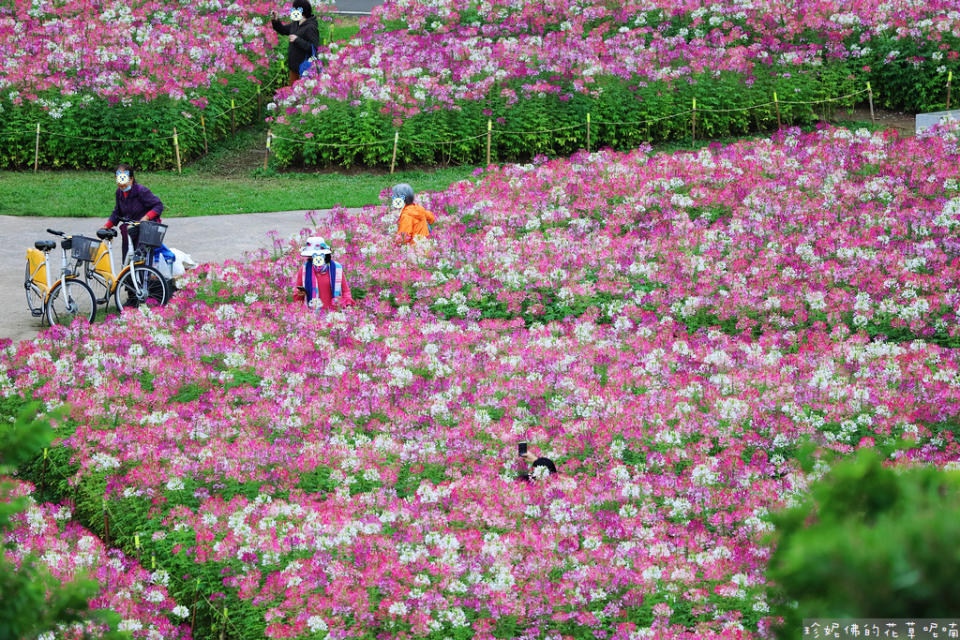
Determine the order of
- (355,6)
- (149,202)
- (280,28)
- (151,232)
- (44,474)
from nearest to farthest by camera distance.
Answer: (44,474) → (151,232) → (149,202) → (280,28) → (355,6)

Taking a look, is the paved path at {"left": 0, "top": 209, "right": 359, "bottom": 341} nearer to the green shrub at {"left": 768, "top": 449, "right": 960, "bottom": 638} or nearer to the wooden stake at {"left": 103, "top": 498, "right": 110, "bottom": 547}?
the wooden stake at {"left": 103, "top": 498, "right": 110, "bottom": 547}

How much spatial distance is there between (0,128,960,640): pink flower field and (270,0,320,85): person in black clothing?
745cm

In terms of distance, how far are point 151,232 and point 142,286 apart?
79cm

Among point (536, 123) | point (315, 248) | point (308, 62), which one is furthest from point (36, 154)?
point (315, 248)

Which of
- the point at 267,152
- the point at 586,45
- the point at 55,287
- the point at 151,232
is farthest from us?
the point at 586,45

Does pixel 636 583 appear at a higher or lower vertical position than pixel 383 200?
lower

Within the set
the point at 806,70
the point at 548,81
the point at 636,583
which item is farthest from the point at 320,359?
the point at 806,70

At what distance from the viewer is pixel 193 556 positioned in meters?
7.82

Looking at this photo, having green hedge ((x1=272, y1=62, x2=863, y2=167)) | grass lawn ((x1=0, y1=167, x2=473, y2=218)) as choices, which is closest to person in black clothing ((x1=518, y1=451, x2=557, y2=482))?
grass lawn ((x1=0, y1=167, x2=473, y2=218))

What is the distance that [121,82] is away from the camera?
19.6 metres

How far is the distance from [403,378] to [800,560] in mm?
7871

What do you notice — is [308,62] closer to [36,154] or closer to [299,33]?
[299,33]

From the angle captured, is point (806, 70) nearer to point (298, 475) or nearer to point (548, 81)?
point (548, 81)

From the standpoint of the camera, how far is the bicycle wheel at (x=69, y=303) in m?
12.4
